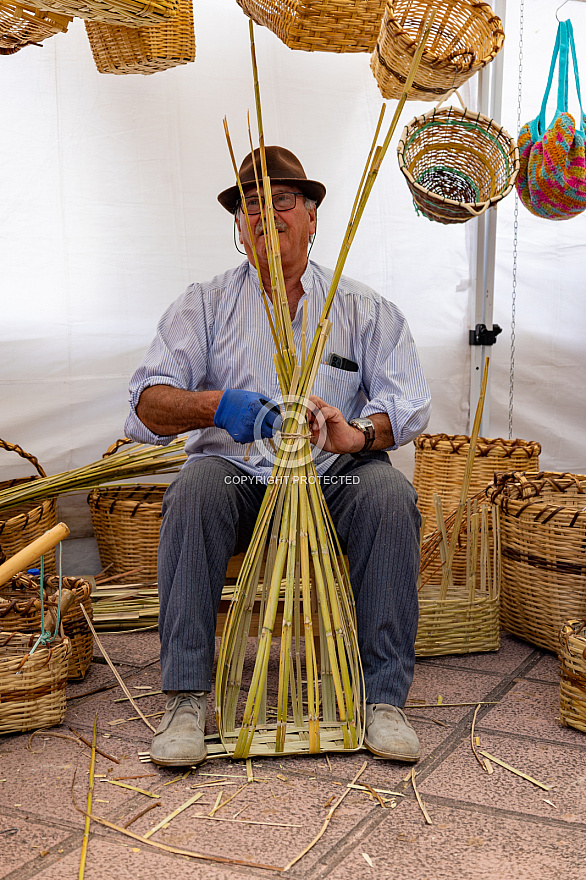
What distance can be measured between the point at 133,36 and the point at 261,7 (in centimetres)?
33

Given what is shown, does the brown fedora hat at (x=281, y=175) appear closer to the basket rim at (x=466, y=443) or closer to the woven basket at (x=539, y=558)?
the woven basket at (x=539, y=558)

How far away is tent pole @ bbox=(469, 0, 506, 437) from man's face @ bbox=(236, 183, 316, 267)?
51.5 inches

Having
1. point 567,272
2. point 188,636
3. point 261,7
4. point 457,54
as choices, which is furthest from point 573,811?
Answer: point 567,272

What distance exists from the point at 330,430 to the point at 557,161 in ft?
4.81

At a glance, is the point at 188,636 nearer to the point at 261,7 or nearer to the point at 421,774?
the point at 421,774

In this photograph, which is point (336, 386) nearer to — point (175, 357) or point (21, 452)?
point (175, 357)

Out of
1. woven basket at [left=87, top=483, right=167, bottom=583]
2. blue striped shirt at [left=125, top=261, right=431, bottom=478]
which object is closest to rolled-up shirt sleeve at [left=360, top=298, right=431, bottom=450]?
blue striped shirt at [left=125, top=261, right=431, bottom=478]

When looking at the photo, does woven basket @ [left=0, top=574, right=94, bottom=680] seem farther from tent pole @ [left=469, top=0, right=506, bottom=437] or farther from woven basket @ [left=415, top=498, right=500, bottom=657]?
tent pole @ [left=469, top=0, right=506, bottom=437]

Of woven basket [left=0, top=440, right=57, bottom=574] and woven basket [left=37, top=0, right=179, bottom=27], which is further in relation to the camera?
woven basket [left=0, top=440, right=57, bottom=574]

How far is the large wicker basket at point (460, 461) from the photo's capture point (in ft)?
9.59

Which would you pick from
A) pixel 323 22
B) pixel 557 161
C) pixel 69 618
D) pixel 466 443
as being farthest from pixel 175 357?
pixel 557 161

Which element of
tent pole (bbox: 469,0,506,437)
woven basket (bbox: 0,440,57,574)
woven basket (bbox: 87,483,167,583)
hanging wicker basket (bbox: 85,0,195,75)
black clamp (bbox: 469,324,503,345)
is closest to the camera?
hanging wicker basket (bbox: 85,0,195,75)

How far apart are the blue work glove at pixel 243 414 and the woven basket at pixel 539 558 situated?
0.87 meters

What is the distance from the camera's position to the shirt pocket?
1973 millimetres
